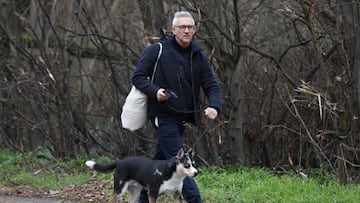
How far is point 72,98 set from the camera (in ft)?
52.9

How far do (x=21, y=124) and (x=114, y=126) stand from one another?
94.9 inches

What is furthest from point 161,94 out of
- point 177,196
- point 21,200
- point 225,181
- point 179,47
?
point 21,200

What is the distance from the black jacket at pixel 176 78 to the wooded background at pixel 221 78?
249 cm

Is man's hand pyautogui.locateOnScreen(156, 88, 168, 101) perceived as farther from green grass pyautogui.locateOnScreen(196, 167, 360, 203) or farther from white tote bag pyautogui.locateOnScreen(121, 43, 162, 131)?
green grass pyautogui.locateOnScreen(196, 167, 360, 203)

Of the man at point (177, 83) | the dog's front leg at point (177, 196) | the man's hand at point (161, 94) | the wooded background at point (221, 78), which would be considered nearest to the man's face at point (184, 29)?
the man at point (177, 83)

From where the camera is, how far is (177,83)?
27.7 ft

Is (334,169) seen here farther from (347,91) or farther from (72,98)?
(72,98)

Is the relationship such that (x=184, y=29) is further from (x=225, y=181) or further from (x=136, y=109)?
(x=225, y=181)

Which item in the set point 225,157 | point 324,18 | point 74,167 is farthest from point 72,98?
point 324,18

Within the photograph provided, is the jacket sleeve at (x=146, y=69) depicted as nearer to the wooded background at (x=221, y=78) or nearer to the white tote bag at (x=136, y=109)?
the white tote bag at (x=136, y=109)

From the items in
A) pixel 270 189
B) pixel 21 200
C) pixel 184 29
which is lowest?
pixel 21 200

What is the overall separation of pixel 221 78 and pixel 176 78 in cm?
554

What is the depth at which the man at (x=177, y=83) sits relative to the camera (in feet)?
27.6

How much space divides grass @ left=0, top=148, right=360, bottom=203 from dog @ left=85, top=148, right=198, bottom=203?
1.68m
